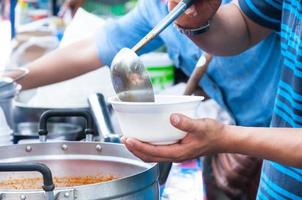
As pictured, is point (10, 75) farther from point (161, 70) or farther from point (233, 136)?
point (161, 70)

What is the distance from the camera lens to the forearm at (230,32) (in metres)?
1.39

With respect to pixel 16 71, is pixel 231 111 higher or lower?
lower

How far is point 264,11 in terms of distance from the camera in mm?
1324

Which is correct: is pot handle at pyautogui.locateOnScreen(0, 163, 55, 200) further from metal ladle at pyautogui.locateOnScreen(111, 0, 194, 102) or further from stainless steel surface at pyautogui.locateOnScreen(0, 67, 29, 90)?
stainless steel surface at pyautogui.locateOnScreen(0, 67, 29, 90)

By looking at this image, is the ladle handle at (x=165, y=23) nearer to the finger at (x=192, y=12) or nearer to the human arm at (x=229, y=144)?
the finger at (x=192, y=12)

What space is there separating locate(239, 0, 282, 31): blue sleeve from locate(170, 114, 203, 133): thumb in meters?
0.50

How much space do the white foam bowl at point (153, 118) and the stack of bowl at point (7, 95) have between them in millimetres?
536

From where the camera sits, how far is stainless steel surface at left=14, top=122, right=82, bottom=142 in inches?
58.2

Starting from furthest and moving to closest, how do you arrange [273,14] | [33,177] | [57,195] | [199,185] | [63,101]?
1. [63,101]
2. [199,185]
3. [273,14]
4. [33,177]
5. [57,195]

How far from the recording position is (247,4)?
1353mm

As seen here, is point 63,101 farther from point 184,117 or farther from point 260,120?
point 184,117

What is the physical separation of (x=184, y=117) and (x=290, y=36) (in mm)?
399

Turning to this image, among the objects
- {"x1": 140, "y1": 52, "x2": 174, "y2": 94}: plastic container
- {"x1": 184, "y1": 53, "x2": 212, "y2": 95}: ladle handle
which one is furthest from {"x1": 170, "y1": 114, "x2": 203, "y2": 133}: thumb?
{"x1": 140, "y1": 52, "x2": 174, "y2": 94}: plastic container

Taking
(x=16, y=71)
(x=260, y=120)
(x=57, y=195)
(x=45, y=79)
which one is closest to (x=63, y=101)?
(x=45, y=79)
